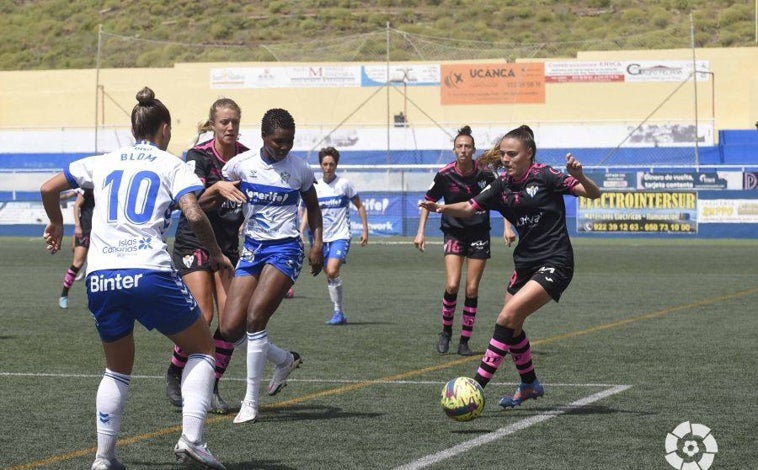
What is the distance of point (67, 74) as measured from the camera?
61.3 m

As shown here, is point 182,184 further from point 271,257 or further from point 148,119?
point 271,257

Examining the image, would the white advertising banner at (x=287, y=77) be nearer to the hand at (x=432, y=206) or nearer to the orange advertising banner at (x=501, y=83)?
the orange advertising banner at (x=501, y=83)

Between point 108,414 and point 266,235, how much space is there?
2742 mm

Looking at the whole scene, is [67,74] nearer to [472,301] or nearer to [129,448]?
[472,301]

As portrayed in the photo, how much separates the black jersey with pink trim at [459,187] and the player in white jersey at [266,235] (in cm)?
413

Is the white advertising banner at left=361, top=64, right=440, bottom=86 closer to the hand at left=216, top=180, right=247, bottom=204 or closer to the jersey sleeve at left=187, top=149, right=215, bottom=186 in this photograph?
the jersey sleeve at left=187, top=149, right=215, bottom=186

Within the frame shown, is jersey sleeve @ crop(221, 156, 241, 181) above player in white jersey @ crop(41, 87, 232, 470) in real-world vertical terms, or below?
above

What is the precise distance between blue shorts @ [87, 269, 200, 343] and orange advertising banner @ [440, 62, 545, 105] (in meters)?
49.1

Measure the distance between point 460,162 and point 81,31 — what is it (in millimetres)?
63820

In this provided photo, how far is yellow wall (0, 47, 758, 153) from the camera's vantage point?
178 feet

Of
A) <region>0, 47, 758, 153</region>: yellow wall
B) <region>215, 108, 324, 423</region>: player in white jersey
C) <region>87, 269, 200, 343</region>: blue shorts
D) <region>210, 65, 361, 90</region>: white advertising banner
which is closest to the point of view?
<region>87, 269, 200, 343</region>: blue shorts

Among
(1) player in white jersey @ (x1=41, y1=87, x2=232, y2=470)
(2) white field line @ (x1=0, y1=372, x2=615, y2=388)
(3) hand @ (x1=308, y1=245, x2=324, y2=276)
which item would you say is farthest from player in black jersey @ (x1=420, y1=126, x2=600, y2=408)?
(1) player in white jersey @ (x1=41, y1=87, x2=232, y2=470)

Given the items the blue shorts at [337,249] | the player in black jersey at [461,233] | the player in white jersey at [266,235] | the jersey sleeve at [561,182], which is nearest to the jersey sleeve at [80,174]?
the player in white jersey at [266,235]

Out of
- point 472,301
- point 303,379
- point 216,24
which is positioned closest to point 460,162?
point 472,301
